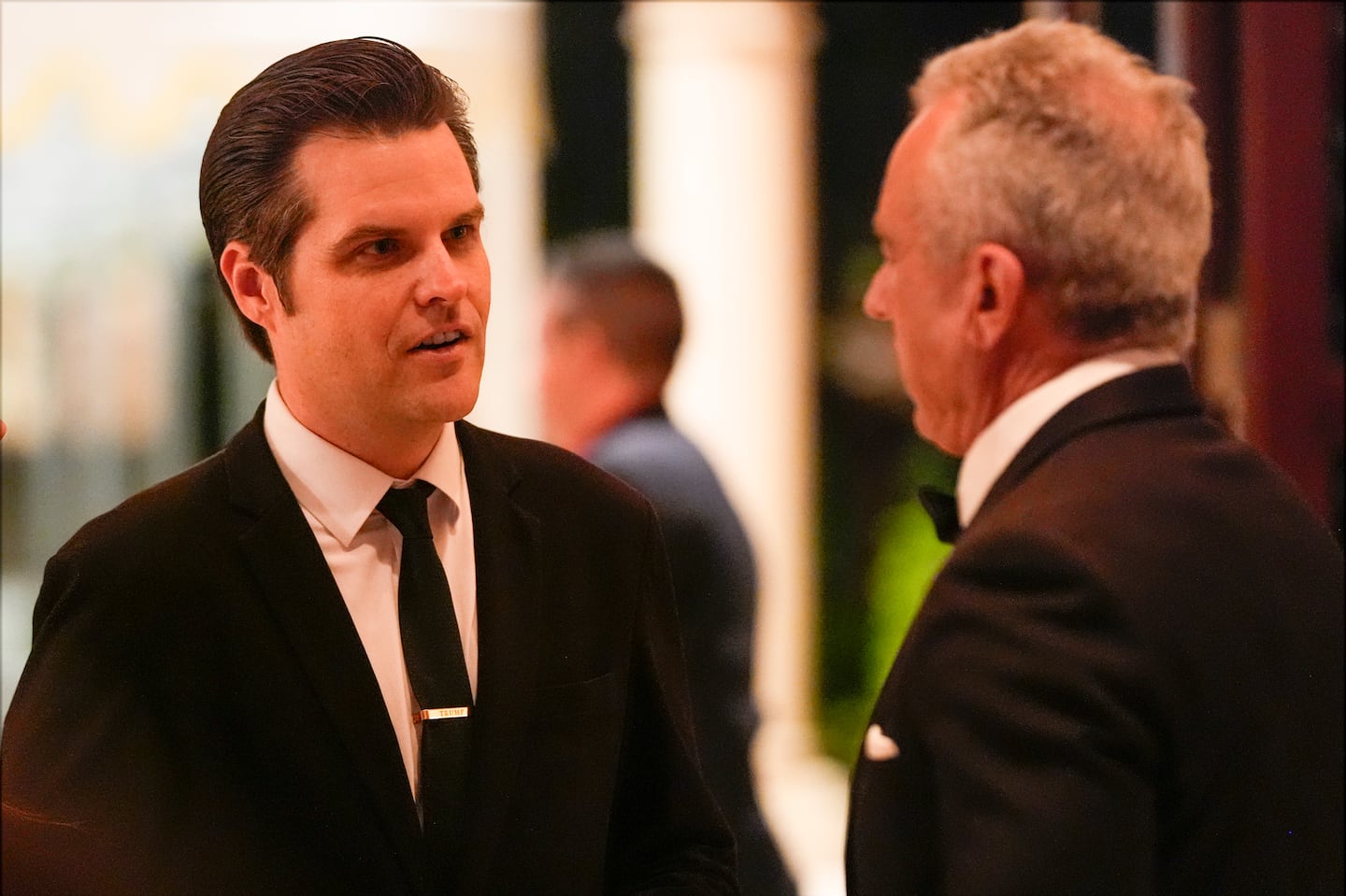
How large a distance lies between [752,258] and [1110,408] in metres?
3.85

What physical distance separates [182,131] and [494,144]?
1303mm

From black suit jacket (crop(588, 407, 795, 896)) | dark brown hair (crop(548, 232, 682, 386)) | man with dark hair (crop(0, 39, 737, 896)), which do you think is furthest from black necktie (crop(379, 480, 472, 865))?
dark brown hair (crop(548, 232, 682, 386))

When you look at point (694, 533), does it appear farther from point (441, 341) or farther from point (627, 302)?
point (441, 341)

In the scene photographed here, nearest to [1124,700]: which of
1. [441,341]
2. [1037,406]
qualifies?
[1037,406]

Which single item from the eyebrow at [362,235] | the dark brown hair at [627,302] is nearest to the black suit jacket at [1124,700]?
the eyebrow at [362,235]

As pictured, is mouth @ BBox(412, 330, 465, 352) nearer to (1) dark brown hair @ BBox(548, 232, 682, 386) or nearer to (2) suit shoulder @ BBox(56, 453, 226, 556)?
(2) suit shoulder @ BBox(56, 453, 226, 556)

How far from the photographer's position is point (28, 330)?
12.1ft

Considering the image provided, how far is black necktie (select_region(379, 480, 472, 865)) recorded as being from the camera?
1.34m

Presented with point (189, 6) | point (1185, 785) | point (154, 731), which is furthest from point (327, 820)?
point (189, 6)

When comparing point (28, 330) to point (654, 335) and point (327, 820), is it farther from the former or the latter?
point (327, 820)

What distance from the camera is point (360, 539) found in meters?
1.39

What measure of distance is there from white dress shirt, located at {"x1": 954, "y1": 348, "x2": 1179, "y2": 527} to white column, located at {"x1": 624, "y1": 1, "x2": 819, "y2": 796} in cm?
340

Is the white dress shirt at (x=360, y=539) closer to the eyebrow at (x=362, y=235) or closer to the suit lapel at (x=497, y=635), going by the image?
the suit lapel at (x=497, y=635)

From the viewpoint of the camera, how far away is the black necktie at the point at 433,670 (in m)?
1.34
